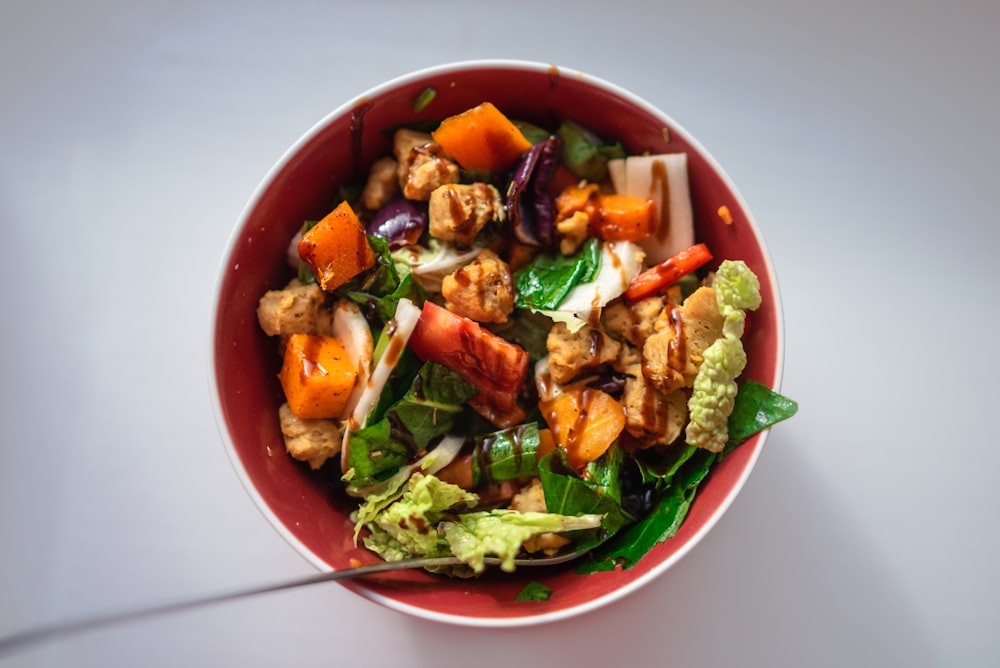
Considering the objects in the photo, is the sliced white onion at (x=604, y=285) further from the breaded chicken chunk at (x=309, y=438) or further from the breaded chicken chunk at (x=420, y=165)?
the breaded chicken chunk at (x=309, y=438)

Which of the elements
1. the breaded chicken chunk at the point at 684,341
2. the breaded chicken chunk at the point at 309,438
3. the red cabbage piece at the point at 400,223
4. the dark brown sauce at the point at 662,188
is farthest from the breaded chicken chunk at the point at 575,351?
the breaded chicken chunk at the point at 309,438

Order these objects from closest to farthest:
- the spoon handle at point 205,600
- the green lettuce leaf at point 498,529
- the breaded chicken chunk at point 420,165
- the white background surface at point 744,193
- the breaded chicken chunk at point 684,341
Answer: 1. the spoon handle at point 205,600
2. the green lettuce leaf at point 498,529
3. the breaded chicken chunk at point 684,341
4. the breaded chicken chunk at point 420,165
5. the white background surface at point 744,193

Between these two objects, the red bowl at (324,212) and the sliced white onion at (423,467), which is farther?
the sliced white onion at (423,467)

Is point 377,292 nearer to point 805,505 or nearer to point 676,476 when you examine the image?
point 676,476

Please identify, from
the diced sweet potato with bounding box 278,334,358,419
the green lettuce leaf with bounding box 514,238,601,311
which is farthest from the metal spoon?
the green lettuce leaf with bounding box 514,238,601,311

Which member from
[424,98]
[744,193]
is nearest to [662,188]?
[744,193]

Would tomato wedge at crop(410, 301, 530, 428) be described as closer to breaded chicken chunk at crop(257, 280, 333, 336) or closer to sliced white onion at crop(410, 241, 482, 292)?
sliced white onion at crop(410, 241, 482, 292)
